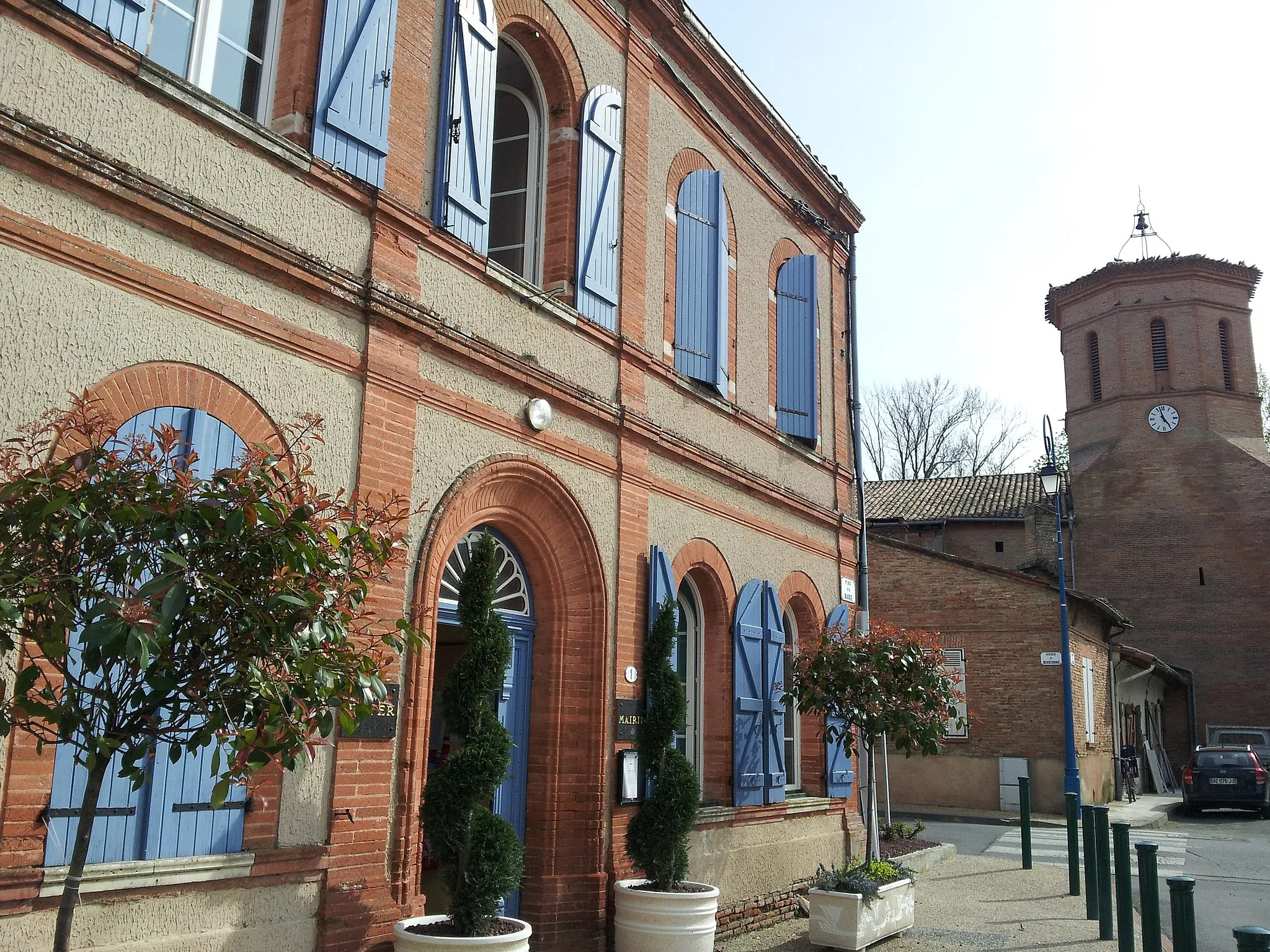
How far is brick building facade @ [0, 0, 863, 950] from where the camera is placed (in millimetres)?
5047

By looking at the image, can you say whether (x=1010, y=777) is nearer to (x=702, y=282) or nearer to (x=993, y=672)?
(x=993, y=672)

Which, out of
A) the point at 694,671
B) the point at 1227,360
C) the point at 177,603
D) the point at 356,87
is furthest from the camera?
the point at 1227,360

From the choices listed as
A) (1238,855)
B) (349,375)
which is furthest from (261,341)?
(1238,855)

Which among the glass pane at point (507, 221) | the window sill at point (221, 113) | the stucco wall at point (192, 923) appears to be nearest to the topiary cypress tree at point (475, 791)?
the stucco wall at point (192, 923)

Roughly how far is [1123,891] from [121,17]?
29.2 feet

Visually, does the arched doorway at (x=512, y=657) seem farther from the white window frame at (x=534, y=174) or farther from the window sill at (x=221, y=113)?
the window sill at (x=221, y=113)

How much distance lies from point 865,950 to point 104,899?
610cm

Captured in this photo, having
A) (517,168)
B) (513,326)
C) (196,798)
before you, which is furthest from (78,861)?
(517,168)

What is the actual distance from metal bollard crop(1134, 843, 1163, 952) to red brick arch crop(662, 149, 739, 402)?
5.37 meters

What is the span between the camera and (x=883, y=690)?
975 centimetres

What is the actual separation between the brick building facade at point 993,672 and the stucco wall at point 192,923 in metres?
16.7

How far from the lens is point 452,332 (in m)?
7.11

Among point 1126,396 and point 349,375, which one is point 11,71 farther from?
point 1126,396

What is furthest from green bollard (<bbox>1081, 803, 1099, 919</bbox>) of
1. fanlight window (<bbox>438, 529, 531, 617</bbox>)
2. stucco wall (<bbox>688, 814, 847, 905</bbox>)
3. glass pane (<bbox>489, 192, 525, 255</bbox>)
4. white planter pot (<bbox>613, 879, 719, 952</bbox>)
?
glass pane (<bbox>489, 192, 525, 255</bbox>)
